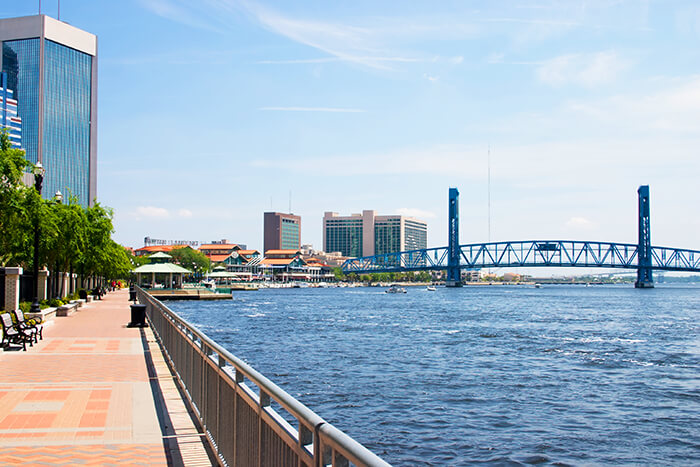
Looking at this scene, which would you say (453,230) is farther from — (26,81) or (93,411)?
(93,411)

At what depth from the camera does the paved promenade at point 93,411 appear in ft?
27.1

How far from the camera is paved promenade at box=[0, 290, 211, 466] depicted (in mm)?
8250

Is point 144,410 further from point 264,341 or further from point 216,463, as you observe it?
point 264,341

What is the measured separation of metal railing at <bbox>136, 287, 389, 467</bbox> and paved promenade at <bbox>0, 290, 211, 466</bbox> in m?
0.51

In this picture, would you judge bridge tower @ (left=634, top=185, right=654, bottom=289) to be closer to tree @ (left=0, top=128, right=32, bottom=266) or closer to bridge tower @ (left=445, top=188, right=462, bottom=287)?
bridge tower @ (left=445, top=188, right=462, bottom=287)

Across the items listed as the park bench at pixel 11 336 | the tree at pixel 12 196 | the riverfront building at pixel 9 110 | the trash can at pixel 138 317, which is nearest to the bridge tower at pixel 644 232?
the riverfront building at pixel 9 110

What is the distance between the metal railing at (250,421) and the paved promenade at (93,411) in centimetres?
51

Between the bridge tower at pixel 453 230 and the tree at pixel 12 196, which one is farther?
the bridge tower at pixel 453 230

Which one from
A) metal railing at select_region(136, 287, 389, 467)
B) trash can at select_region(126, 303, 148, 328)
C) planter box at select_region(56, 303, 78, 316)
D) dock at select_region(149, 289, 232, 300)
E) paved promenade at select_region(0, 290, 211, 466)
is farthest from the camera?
dock at select_region(149, 289, 232, 300)

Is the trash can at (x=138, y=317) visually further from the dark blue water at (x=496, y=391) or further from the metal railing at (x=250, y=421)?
the metal railing at (x=250, y=421)

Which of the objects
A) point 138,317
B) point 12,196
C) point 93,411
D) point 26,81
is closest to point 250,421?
point 93,411

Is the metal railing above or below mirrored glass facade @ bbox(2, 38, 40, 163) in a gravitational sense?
below

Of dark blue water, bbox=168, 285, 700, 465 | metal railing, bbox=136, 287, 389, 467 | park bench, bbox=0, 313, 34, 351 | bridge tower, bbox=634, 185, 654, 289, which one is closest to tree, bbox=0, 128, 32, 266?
park bench, bbox=0, 313, 34, 351

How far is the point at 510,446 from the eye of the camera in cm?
1548
